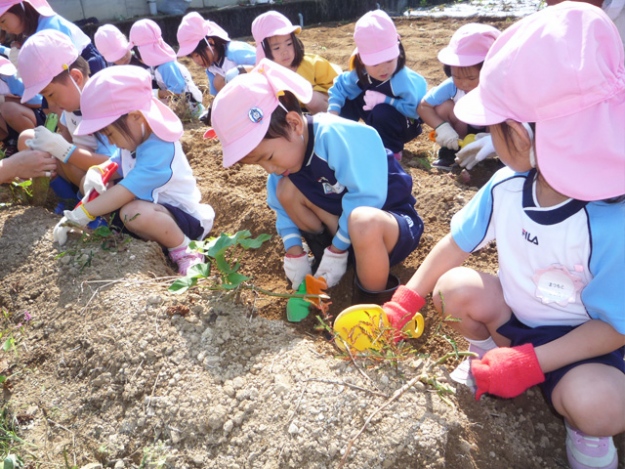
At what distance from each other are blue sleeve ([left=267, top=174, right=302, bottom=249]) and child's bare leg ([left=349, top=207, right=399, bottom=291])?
43cm

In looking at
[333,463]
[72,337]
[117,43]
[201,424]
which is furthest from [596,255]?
[117,43]

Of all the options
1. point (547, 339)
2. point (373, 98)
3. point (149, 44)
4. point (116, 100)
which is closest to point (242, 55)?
point (149, 44)

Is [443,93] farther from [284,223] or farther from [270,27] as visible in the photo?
[284,223]

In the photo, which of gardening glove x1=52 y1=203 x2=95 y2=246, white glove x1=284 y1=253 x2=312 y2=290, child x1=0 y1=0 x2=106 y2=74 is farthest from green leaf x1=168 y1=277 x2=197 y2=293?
child x1=0 y1=0 x2=106 y2=74

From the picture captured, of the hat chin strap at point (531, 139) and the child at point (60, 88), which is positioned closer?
the hat chin strap at point (531, 139)

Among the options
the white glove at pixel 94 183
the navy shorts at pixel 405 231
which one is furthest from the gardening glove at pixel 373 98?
the white glove at pixel 94 183

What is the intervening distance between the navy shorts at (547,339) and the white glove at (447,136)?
6.60 ft

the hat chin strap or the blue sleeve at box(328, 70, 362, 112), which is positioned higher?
the hat chin strap

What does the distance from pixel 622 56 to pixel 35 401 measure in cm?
199

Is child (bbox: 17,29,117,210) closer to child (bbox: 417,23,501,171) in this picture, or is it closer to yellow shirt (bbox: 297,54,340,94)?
yellow shirt (bbox: 297,54,340,94)

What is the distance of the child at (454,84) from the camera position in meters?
3.07

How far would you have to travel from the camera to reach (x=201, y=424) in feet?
5.07

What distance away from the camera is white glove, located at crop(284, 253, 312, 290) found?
2277mm

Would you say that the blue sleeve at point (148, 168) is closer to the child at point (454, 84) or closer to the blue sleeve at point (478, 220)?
the blue sleeve at point (478, 220)
